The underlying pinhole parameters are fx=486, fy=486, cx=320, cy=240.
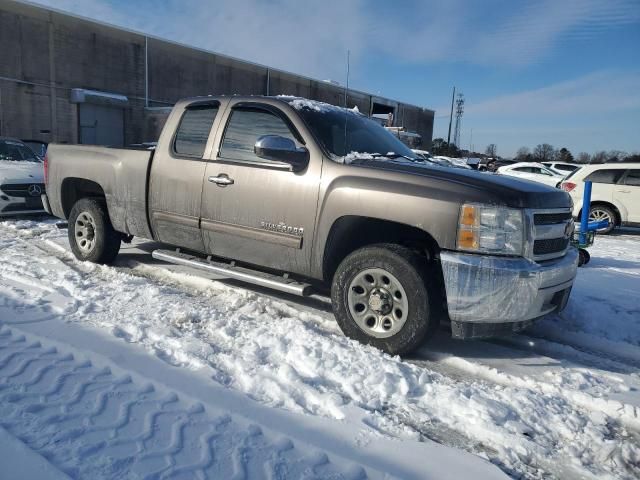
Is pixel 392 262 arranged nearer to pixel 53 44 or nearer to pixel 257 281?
pixel 257 281

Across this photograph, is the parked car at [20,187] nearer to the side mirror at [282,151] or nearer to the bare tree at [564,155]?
the side mirror at [282,151]

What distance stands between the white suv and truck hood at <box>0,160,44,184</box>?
11.6 m

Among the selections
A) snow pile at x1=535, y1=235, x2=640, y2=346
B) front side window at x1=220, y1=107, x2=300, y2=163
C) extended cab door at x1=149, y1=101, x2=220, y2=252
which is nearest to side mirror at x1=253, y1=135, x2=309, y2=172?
front side window at x1=220, y1=107, x2=300, y2=163

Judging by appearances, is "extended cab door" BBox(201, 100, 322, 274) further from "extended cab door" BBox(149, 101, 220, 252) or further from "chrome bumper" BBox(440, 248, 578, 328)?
"chrome bumper" BBox(440, 248, 578, 328)

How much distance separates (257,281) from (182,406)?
1.64 meters

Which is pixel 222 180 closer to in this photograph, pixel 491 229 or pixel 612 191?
pixel 491 229

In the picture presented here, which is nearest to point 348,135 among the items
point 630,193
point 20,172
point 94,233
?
point 94,233

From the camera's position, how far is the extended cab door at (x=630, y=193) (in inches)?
462

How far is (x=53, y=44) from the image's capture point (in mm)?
23375

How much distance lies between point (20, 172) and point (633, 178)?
1336 cm

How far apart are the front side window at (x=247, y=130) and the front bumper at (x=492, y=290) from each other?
184 centimetres

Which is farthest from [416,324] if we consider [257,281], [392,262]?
[257,281]

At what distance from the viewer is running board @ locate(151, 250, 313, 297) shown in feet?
13.0

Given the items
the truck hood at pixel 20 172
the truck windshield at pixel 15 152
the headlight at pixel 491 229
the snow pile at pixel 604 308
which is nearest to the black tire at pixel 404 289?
the headlight at pixel 491 229
